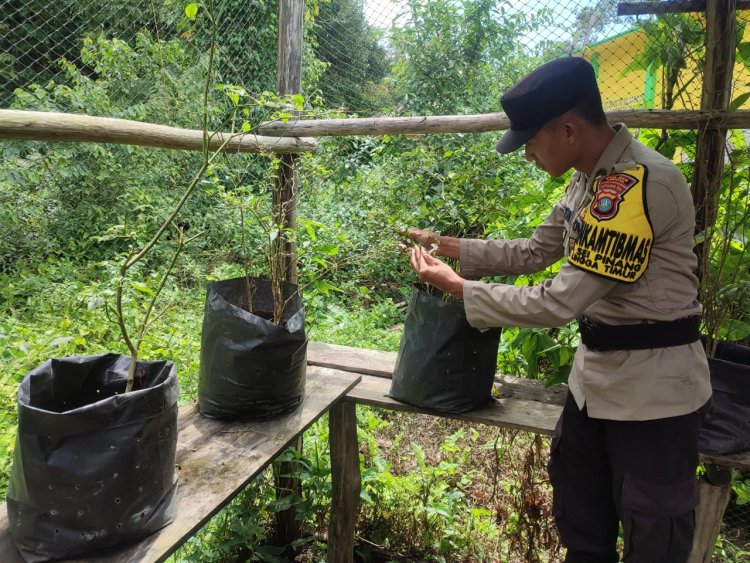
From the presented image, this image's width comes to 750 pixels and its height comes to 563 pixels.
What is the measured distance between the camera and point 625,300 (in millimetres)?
1548

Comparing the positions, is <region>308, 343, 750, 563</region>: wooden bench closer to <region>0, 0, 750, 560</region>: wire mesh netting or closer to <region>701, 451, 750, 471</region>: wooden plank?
<region>701, 451, 750, 471</region>: wooden plank

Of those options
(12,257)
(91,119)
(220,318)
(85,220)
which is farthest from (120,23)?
(220,318)

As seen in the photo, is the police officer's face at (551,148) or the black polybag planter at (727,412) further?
the black polybag planter at (727,412)

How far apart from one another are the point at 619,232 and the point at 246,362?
126cm

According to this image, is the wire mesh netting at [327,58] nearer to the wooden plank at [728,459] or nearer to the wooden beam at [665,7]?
the wooden beam at [665,7]

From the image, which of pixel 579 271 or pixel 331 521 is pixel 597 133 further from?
pixel 331 521

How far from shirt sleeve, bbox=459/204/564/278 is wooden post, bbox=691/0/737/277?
649mm

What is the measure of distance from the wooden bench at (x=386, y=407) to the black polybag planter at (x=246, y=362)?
46 centimetres

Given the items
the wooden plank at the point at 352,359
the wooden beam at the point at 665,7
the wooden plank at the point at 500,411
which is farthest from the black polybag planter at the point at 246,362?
the wooden beam at the point at 665,7

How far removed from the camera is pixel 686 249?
1.50m

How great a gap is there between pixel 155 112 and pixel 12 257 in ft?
5.93

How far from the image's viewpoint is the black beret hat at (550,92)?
1.52 meters

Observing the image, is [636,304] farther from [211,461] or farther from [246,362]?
[211,461]

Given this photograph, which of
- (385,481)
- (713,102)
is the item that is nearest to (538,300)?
(713,102)
